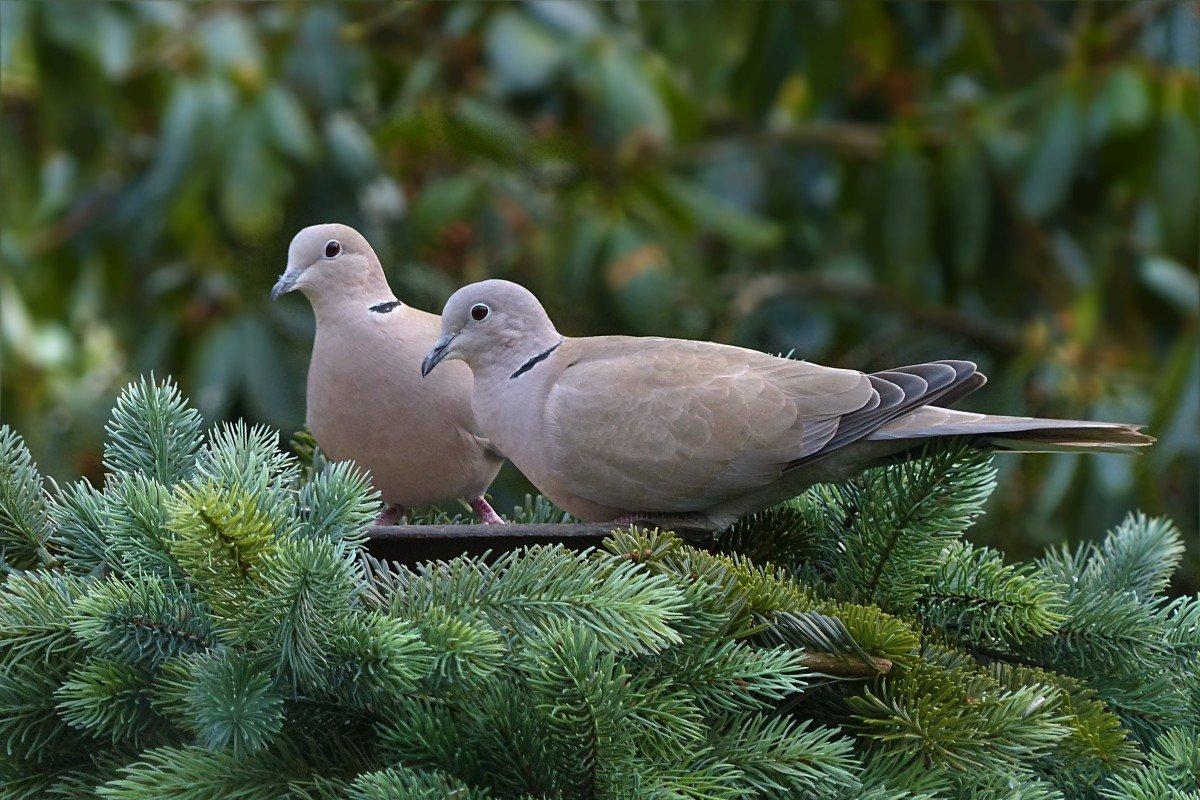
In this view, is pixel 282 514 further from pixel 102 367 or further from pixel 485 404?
pixel 102 367

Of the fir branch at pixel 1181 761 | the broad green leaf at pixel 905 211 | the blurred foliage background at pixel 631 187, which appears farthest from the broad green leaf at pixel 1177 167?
the fir branch at pixel 1181 761

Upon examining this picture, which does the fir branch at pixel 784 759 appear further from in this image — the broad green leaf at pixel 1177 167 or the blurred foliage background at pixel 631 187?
the broad green leaf at pixel 1177 167

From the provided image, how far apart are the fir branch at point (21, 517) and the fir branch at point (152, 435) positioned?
0.06 m

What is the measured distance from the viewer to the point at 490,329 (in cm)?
133

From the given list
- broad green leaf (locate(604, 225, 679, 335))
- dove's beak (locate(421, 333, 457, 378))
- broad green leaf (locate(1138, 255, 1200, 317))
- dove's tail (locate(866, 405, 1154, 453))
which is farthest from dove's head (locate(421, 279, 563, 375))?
broad green leaf (locate(1138, 255, 1200, 317))

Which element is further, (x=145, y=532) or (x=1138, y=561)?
(x=1138, y=561)

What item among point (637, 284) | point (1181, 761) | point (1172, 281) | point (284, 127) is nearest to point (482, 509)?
point (1181, 761)

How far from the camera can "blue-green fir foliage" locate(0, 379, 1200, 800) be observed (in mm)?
854

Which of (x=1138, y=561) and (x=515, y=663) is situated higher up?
(x=515, y=663)

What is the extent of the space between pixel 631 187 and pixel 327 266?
1.87 metres

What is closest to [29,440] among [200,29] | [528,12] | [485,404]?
[200,29]

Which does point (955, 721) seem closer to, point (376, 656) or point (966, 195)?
point (376, 656)

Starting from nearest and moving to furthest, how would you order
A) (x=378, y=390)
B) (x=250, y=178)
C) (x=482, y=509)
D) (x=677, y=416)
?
(x=677, y=416) → (x=378, y=390) → (x=482, y=509) → (x=250, y=178)

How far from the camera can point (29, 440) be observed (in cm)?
299
